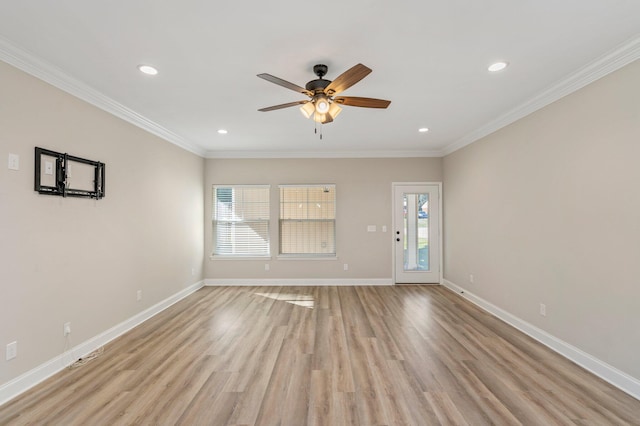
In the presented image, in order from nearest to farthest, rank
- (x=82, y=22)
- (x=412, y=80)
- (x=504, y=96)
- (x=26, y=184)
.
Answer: (x=82, y=22) < (x=26, y=184) < (x=412, y=80) < (x=504, y=96)

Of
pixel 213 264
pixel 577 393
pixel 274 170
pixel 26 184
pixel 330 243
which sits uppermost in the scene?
pixel 274 170

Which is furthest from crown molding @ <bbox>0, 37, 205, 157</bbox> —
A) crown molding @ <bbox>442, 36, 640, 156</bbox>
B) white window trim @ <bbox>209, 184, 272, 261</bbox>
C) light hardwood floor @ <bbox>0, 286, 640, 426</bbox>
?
crown molding @ <bbox>442, 36, 640, 156</bbox>

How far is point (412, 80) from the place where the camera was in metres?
2.88

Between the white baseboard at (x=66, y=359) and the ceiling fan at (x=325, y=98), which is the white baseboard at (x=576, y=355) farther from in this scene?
the white baseboard at (x=66, y=359)

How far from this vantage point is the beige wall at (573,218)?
238cm

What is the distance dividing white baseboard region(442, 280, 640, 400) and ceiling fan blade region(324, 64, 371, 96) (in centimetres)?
312

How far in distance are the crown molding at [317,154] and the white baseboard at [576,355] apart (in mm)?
3022

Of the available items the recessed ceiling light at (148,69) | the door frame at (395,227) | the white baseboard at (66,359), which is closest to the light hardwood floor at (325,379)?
the white baseboard at (66,359)

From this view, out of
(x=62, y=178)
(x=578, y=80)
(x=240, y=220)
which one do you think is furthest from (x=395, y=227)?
(x=62, y=178)

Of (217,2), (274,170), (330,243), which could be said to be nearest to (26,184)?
(217,2)

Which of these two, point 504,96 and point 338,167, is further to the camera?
point 338,167

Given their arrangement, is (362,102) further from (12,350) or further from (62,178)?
(12,350)

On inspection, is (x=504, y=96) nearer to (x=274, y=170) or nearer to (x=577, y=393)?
(x=577, y=393)

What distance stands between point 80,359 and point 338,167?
188 inches
